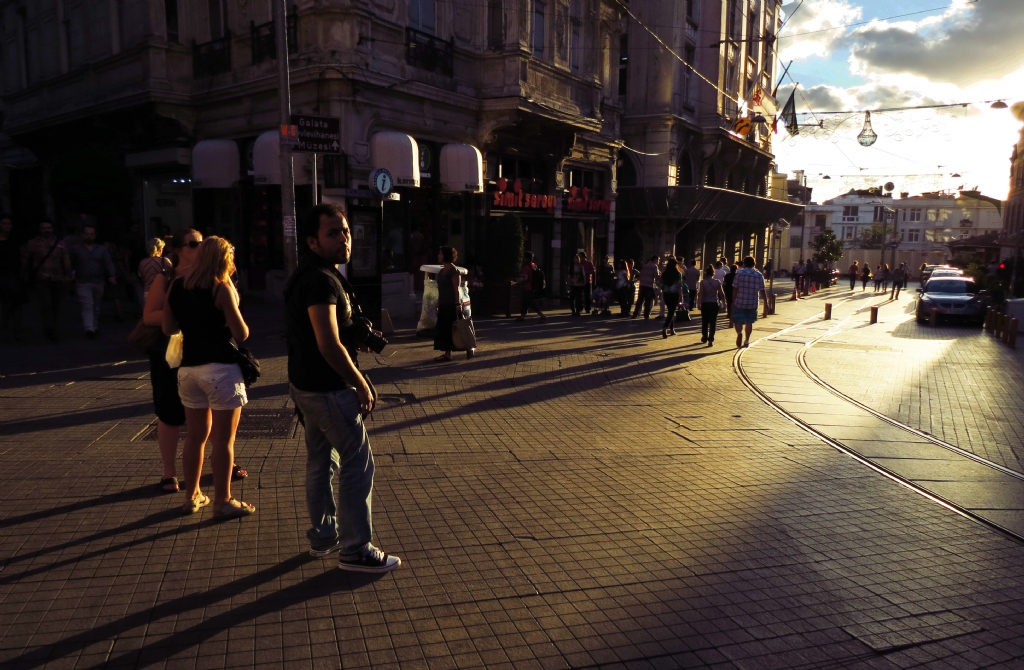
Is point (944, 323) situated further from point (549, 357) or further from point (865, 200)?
point (865, 200)

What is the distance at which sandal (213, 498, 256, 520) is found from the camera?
Result: 4.65 m

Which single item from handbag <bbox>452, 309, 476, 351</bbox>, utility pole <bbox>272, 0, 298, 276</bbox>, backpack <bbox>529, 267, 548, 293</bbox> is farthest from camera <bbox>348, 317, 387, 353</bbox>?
backpack <bbox>529, 267, 548, 293</bbox>

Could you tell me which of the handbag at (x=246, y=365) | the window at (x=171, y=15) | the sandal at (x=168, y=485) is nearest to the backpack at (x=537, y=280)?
the window at (x=171, y=15)

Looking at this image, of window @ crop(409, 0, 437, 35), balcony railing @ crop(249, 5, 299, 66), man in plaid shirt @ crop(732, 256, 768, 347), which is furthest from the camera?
window @ crop(409, 0, 437, 35)

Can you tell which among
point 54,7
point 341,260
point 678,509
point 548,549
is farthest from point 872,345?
point 54,7

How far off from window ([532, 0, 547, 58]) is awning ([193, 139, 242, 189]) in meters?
8.61

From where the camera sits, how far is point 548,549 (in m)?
4.39

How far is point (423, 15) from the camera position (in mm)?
16875

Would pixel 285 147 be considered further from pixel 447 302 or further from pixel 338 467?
pixel 338 467

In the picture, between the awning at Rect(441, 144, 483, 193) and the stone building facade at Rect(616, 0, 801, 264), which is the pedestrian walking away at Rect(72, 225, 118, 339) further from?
the stone building facade at Rect(616, 0, 801, 264)

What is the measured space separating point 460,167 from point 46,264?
9240 mm

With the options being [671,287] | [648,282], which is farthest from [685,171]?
[671,287]

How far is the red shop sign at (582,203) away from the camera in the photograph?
75.6 ft

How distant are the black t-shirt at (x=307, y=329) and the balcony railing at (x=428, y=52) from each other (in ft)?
45.4
